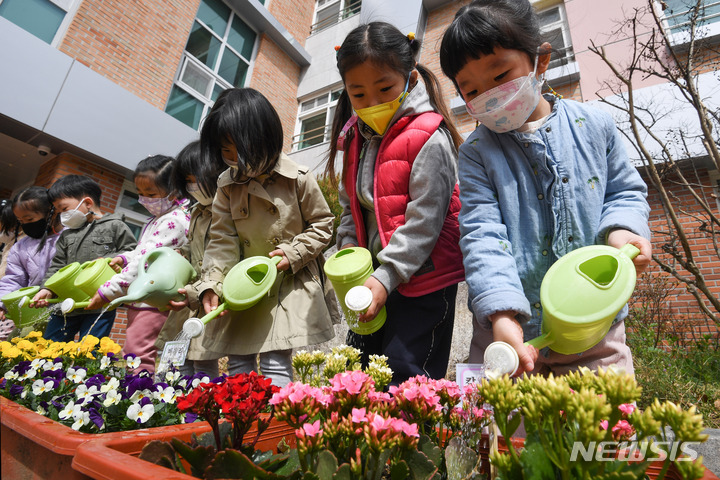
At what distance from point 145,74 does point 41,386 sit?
655 cm

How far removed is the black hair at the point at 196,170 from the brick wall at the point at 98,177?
3828mm

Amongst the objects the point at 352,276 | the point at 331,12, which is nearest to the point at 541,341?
the point at 352,276

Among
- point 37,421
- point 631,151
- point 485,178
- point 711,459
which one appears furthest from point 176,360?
point 631,151

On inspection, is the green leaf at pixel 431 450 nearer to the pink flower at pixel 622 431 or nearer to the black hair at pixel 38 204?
the pink flower at pixel 622 431

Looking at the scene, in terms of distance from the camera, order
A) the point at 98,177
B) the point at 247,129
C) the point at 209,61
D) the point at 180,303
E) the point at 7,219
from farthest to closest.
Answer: the point at 209,61 → the point at 98,177 → the point at 7,219 → the point at 247,129 → the point at 180,303

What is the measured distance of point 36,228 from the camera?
3.64 metres

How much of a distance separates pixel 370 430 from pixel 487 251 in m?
0.67

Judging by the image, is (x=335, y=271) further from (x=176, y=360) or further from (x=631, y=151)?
(x=631, y=151)

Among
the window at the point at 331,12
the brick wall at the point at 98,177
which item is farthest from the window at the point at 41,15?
the window at the point at 331,12

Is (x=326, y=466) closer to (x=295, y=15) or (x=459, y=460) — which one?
(x=459, y=460)

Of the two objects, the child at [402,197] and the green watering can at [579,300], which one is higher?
the child at [402,197]

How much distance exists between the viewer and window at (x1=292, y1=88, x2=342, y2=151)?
9.55 m

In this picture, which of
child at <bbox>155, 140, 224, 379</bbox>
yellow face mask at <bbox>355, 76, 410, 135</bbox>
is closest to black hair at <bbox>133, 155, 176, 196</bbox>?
child at <bbox>155, 140, 224, 379</bbox>

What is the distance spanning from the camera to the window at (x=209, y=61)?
7231 millimetres
